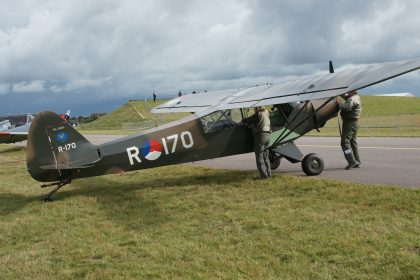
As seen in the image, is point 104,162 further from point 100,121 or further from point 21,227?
point 100,121

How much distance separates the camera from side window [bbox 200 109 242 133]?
991cm

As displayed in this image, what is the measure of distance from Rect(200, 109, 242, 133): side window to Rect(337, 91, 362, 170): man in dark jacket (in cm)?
274

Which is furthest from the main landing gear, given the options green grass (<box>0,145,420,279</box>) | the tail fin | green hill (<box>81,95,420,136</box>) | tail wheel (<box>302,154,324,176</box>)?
green hill (<box>81,95,420,136</box>)

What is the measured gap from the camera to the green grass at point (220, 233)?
15.4ft

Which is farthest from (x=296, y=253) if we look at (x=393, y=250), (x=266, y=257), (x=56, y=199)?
(x=56, y=199)

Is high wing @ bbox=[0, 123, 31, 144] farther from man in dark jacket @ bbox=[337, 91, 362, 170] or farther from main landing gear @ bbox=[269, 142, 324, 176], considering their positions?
man in dark jacket @ bbox=[337, 91, 362, 170]

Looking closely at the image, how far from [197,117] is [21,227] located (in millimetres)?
4460

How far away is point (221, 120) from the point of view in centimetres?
1013

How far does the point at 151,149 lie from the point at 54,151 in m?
2.01

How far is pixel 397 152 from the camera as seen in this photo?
13.9 meters

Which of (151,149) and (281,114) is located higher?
(281,114)

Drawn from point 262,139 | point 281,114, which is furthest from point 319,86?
point 281,114

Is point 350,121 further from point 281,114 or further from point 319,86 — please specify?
point 319,86

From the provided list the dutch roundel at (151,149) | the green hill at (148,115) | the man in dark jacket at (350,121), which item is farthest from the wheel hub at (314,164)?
the green hill at (148,115)
